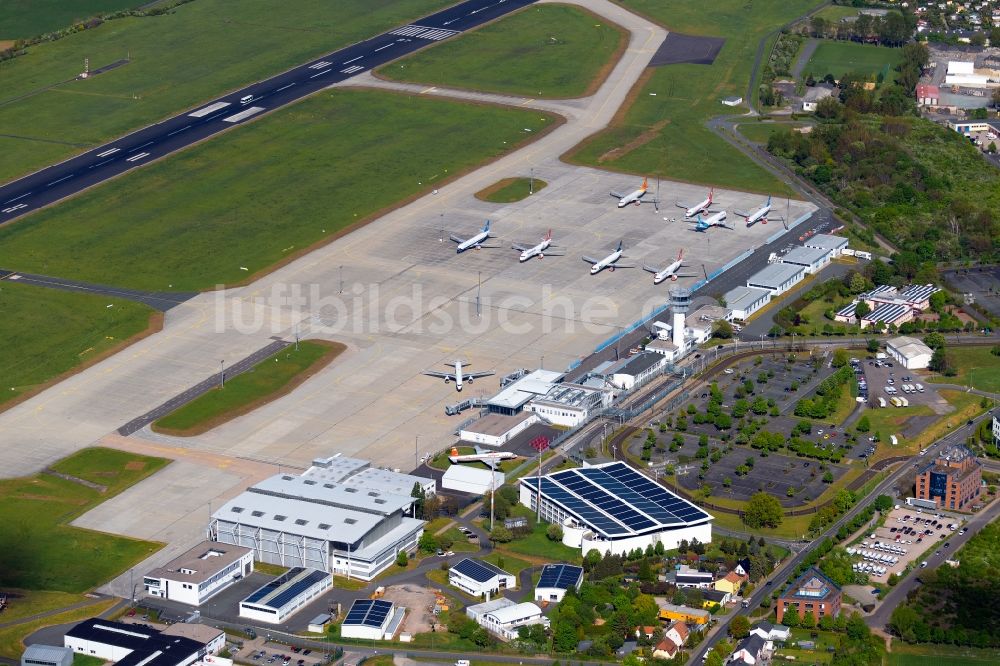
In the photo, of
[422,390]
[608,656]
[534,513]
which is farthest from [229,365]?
[608,656]

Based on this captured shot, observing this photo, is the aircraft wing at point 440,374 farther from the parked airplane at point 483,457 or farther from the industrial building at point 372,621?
the industrial building at point 372,621

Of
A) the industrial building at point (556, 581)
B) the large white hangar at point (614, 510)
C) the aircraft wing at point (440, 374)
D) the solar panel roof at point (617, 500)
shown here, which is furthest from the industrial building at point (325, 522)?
the aircraft wing at point (440, 374)

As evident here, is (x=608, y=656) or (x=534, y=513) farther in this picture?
(x=534, y=513)

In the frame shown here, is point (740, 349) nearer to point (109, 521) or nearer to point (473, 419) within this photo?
point (473, 419)

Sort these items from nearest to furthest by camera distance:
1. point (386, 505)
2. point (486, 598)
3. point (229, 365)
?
point (486, 598)
point (386, 505)
point (229, 365)

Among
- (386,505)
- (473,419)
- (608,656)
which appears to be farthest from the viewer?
(473,419)

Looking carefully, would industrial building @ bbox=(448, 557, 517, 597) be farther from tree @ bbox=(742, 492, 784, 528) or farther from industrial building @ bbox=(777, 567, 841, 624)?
tree @ bbox=(742, 492, 784, 528)

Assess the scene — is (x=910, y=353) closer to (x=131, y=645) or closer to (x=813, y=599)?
(x=813, y=599)

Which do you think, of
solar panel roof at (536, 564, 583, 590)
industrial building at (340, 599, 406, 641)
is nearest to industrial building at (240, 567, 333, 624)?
industrial building at (340, 599, 406, 641)
